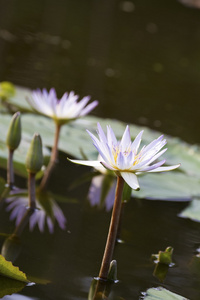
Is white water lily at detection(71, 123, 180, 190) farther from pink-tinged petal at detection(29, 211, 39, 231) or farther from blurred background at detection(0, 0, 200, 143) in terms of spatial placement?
blurred background at detection(0, 0, 200, 143)

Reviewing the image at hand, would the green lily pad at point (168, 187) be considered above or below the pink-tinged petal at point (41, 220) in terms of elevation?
above

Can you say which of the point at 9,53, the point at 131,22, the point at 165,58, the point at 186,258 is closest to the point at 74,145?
the point at 186,258

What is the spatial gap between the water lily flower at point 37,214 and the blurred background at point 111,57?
1.38 m

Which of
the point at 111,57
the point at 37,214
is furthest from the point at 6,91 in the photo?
the point at 111,57

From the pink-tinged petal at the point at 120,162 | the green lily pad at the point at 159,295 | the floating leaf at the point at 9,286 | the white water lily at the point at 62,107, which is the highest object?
the white water lily at the point at 62,107

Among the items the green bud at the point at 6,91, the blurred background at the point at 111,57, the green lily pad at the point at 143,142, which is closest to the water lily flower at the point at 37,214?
the green lily pad at the point at 143,142

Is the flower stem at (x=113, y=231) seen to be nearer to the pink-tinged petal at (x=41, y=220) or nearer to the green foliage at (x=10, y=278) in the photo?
the green foliage at (x=10, y=278)

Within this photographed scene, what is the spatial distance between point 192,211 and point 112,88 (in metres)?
2.05

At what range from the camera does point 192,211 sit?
1818 mm

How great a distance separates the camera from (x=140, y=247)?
151 cm

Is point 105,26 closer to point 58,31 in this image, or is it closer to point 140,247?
point 58,31

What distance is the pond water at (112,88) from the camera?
4.31ft

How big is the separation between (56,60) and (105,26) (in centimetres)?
195

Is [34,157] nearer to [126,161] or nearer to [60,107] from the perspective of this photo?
[60,107]
